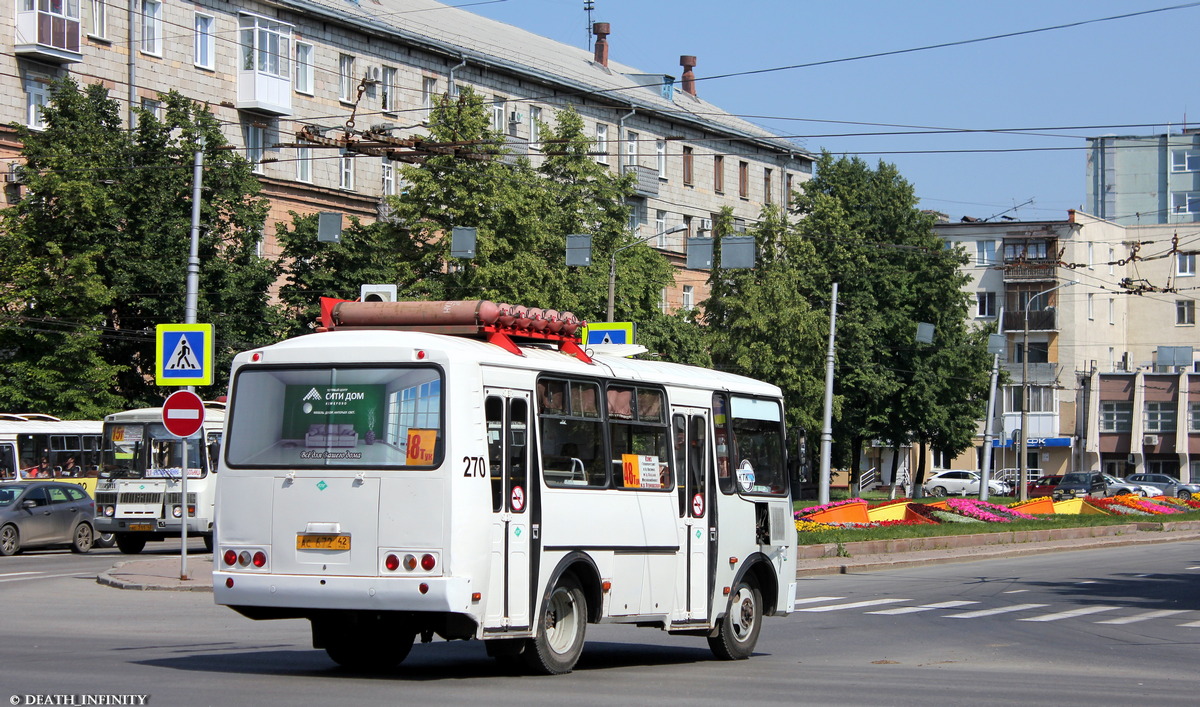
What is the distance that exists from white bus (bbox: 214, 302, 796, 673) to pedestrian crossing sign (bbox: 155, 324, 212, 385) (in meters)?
10.2

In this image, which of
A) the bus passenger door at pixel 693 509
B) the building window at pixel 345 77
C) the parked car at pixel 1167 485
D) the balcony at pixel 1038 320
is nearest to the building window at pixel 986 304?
the balcony at pixel 1038 320

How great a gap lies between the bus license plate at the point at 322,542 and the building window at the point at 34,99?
38.9m

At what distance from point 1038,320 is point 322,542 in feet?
285

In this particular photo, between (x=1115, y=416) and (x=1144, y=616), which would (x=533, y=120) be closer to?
(x=1115, y=416)

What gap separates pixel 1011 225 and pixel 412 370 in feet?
292

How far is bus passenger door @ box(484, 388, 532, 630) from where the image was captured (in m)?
11.1

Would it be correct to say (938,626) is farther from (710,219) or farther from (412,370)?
(710,219)

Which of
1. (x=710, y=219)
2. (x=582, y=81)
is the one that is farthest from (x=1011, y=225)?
(x=582, y=81)

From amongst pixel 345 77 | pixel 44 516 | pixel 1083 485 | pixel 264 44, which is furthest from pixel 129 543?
pixel 1083 485

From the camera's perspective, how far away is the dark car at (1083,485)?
6469cm

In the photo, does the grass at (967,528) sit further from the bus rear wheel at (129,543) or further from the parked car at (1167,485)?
the parked car at (1167,485)

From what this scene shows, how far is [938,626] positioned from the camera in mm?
17844

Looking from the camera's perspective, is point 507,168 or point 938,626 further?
point 507,168

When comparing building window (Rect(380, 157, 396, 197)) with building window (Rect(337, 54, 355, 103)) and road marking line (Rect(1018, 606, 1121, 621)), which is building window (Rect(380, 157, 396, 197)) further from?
road marking line (Rect(1018, 606, 1121, 621))
